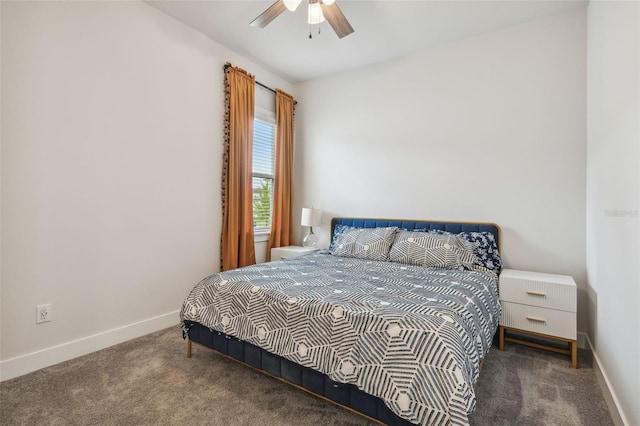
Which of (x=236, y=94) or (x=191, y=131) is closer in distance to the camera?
(x=191, y=131)

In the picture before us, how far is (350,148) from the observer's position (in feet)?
12.8

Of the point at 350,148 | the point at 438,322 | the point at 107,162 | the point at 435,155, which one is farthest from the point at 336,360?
the point at 350,148

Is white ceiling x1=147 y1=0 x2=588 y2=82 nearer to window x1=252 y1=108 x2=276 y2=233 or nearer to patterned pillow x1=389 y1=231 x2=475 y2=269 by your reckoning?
window x1=252 y1=108 x2=276 y2=233

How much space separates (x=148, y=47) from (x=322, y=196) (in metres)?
2.46

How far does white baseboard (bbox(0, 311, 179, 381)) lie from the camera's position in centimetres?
199

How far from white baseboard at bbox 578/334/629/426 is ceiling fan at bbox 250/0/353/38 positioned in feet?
9.81

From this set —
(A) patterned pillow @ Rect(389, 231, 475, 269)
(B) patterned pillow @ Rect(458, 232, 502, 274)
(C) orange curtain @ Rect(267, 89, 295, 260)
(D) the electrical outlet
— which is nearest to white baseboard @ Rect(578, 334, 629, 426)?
(B) patterned pillow @ Rect(458, 232, 502, 274)

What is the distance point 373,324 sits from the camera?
147cm

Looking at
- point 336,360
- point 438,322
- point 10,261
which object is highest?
point 10,261

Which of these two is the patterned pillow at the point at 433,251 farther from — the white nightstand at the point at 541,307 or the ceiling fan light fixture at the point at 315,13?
the ceiling fan light fixture at the point at 315,13

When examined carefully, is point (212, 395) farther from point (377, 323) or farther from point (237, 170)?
point (237, 170)

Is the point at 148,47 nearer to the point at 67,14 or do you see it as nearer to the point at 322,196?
the point at 67,14

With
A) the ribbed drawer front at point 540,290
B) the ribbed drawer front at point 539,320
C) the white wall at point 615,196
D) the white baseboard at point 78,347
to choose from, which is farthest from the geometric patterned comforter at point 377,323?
the white baseboard at point 78,347

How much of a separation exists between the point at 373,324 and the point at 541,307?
5.65 ft
